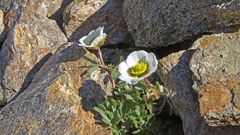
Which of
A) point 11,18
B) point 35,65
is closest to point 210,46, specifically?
point 35,65

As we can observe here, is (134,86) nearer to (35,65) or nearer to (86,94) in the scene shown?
(86,94)

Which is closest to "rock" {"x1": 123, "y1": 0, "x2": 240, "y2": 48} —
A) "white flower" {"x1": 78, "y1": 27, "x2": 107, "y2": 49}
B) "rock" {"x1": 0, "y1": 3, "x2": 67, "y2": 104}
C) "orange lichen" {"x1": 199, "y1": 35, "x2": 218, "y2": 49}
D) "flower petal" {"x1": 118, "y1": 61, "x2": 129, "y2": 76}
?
Result: "orange lichen" {"x1": 199, "y1": 35, "x2": 218, "y2": 49}

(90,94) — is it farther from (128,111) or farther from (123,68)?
(123,68)

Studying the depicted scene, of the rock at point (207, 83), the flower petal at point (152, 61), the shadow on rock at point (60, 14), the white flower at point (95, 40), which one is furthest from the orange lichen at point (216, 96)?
the shadow on rock at point (60, 14)

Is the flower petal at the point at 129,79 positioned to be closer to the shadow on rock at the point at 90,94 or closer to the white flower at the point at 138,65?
the white flower at the point at 138,65

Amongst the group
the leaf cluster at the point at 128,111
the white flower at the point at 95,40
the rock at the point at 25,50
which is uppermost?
the rock at the point at 25,50

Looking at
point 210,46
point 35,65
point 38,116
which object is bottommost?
point 210,46
